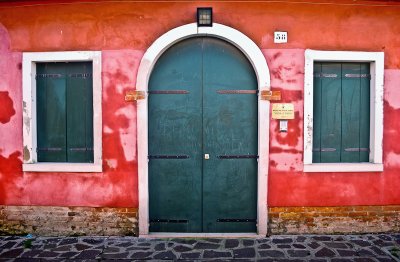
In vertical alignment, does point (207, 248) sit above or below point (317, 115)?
A: below

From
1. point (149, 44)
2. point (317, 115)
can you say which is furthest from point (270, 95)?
point (149, 44)

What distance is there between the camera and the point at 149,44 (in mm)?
5055

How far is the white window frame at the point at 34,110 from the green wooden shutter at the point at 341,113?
3317mm

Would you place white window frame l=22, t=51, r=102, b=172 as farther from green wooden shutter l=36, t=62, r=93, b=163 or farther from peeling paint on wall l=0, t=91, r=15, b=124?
peeling paint on wall l=0, t=91, r=15, b=124

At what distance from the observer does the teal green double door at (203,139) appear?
514 cm

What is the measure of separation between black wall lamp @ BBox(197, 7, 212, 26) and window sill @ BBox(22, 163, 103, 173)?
2.63m

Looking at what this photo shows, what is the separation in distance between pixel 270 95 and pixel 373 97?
161 cm

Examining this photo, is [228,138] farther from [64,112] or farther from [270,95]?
[64,112]

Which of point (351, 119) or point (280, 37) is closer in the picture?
point (280, 37)

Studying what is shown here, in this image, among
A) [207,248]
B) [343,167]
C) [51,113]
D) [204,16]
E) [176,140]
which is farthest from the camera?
[51,113]

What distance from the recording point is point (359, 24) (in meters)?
5.08

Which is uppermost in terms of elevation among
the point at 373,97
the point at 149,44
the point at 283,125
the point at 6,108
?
the point at 149,44

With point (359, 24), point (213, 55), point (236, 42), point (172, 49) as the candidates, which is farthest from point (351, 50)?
point (172, 49)

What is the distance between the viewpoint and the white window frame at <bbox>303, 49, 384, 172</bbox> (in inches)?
198
